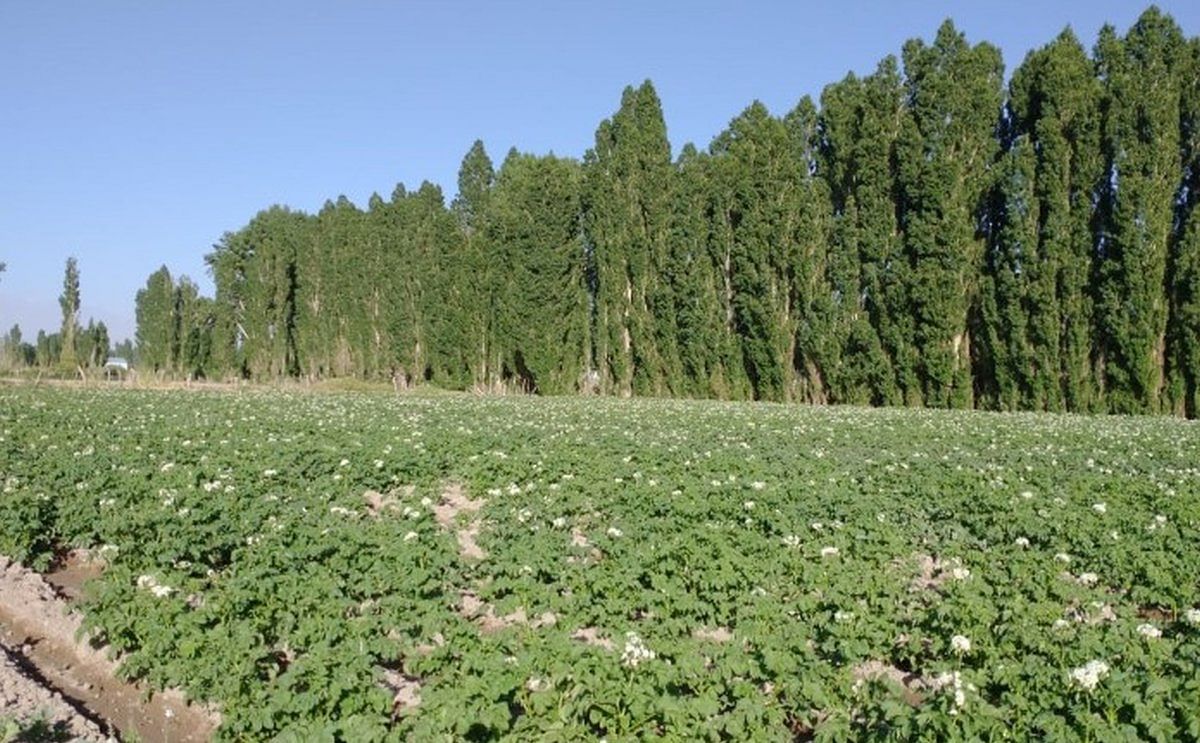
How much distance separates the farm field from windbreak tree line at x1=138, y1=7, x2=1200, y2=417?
1880cm

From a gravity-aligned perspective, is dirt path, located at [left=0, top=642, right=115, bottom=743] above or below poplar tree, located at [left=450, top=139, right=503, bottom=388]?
below

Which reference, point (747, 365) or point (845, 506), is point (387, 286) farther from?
point (845, 506)

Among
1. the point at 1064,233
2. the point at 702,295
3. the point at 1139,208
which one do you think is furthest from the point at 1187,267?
the point at 702,295

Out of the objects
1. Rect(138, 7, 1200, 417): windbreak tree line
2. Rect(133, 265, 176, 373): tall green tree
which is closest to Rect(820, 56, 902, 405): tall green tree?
Rect(138, 7, 1200, 417): windbreak tree line

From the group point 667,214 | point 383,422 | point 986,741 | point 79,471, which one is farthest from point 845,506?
point 667,214

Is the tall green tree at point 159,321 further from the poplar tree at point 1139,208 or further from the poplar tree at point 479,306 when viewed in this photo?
the poplar tree at point 1139,208

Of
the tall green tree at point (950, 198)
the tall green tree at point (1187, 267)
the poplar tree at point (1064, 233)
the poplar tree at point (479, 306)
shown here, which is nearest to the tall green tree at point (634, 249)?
the poplar tree at point (479, 306)

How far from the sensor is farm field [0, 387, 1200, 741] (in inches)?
163

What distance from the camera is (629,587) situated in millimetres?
6043

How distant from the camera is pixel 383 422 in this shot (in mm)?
17250

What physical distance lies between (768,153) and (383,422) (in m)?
23.7

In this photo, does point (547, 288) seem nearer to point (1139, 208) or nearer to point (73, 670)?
point (1139, 208)

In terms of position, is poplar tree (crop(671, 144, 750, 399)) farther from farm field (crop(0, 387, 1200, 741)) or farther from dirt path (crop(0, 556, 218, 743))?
dirt path (crop(0, 556, 218, 743))

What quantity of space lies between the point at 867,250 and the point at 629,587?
2889 cm
